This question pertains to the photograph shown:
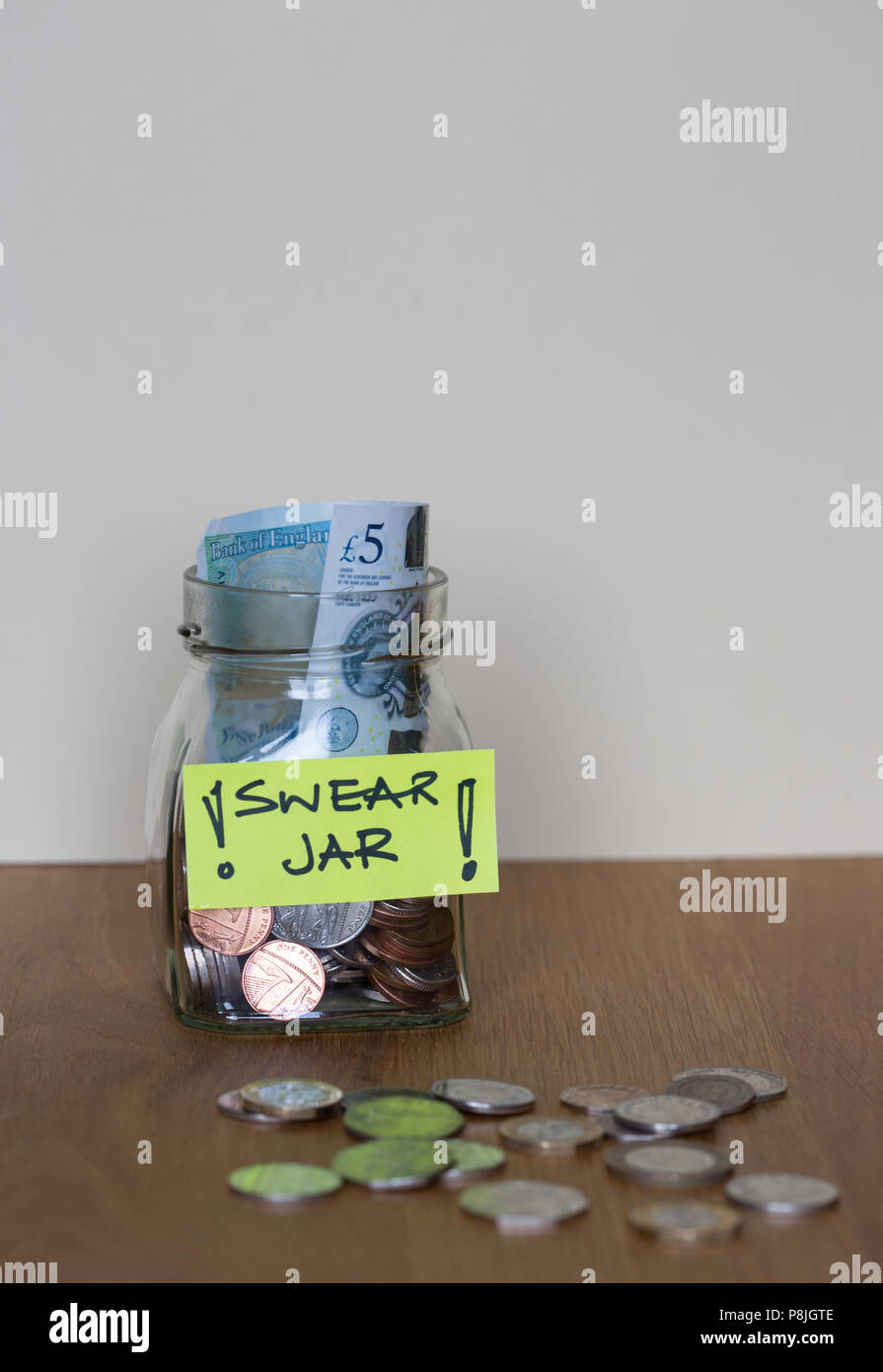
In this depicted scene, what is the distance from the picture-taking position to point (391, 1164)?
1.92 feet

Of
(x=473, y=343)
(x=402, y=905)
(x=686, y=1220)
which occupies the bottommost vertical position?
(x=686, y=1220)

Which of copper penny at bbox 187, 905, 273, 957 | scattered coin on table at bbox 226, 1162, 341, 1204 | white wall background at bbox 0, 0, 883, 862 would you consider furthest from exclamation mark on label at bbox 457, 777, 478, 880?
white wall background at bbox 0, 0, 883, 862

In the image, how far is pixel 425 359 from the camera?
1.15 metres

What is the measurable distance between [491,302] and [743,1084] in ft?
2.31

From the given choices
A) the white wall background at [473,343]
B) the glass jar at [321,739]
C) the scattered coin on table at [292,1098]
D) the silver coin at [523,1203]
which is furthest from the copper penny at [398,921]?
the white wall background at [473,343]

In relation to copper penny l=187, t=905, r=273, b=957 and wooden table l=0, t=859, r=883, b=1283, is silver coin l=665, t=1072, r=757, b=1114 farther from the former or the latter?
copper penny l=187, t=905, r=273, b=957

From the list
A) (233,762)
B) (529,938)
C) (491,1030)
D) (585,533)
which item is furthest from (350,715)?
(585,533)

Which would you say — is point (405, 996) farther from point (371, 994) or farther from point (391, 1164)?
point (391, 1164)

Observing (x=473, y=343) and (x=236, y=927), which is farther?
(x=473, y=343)

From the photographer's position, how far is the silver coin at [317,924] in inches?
29.6

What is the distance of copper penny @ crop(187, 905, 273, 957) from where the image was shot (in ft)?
2.47

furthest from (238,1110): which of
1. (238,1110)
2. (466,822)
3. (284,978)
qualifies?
(466,822)

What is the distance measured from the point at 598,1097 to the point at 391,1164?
0.14 meters

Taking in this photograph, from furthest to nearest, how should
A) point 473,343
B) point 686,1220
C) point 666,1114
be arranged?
point 473,343 < point 666,1114 < point 686,1220
